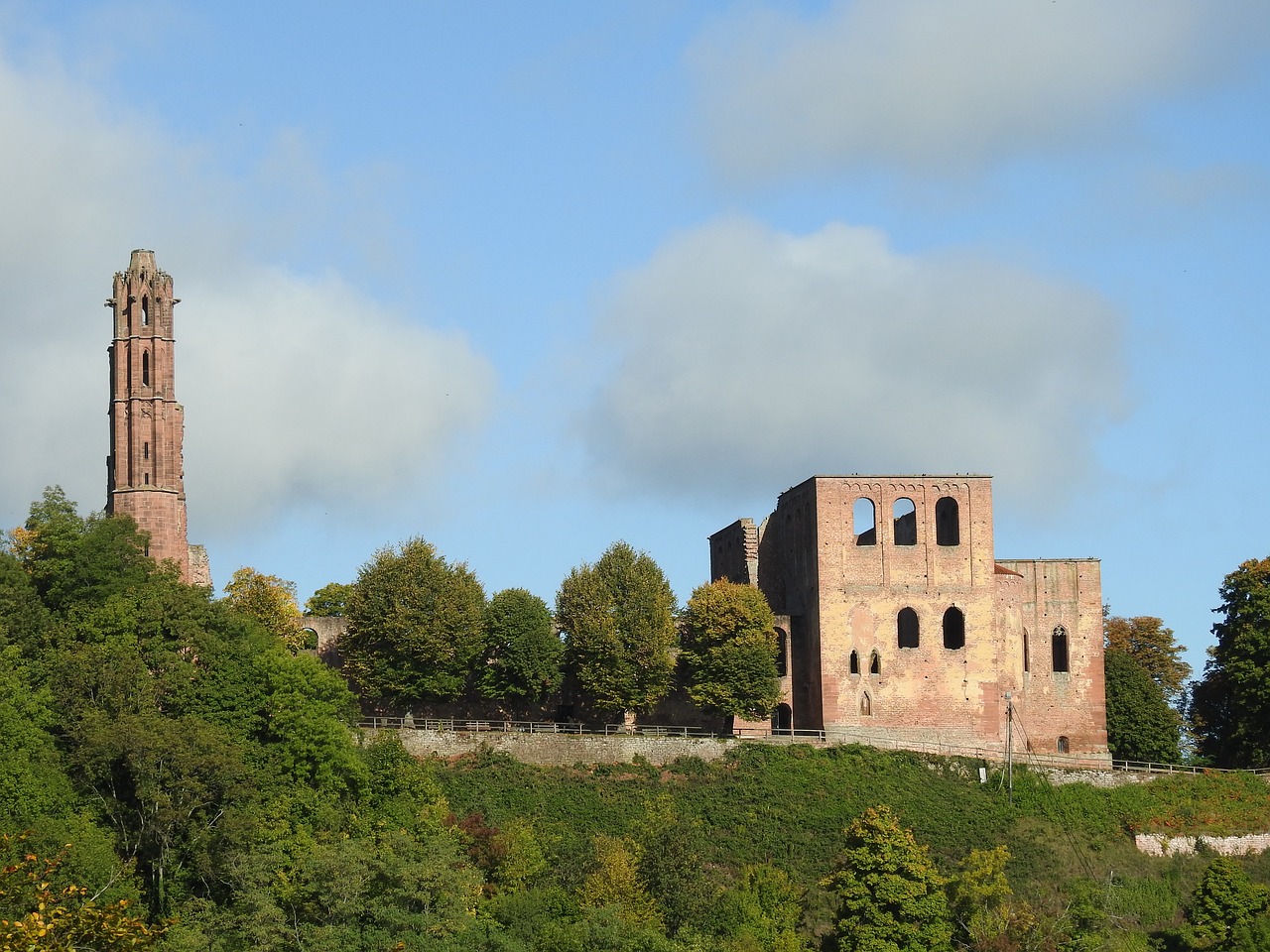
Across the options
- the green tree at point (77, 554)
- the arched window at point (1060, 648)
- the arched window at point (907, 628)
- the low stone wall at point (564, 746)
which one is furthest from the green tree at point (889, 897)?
the green tree at point (77, 554)

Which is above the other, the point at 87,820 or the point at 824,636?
the point at 824,636

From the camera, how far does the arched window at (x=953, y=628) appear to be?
234 feet

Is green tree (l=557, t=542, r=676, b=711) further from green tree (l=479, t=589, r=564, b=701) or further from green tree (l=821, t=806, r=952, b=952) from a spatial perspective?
green tree (l=821, t=806, r=952, b=952)

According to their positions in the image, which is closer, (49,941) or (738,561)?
(49,941)

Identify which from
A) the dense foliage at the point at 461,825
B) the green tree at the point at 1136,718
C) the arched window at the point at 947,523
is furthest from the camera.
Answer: the green tree at the point at 1136,718

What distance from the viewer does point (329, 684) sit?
200 feet

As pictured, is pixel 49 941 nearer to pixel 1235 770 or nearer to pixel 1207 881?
pixel 1207 881

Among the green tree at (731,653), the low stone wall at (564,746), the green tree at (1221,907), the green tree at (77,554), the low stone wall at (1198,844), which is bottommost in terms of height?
the green tree at (1221,907)

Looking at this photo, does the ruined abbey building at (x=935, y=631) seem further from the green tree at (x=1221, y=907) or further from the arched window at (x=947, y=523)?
the green tree at (x=1221, y=907)

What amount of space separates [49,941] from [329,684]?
26.4 meters

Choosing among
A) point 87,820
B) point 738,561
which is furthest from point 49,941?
point 738,561

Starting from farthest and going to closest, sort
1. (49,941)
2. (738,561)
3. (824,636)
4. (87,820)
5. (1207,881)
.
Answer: (738,561) < (824,636) < (1207,881) < (87,820) < (49,941)

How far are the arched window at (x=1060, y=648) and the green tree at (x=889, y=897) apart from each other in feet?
55.1

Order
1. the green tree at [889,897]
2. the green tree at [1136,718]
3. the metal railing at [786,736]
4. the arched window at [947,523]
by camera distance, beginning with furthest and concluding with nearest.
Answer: the green tree at [1136,718], the arched window at [947,523], the metal railing at [786,736], the green tree at [889,897]
